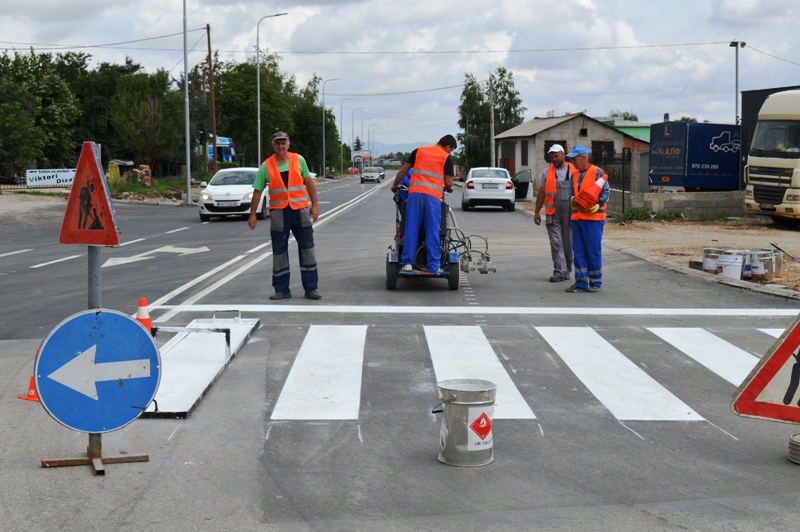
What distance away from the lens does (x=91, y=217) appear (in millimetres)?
5344

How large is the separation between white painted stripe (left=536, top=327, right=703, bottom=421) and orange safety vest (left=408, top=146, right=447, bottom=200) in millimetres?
2759

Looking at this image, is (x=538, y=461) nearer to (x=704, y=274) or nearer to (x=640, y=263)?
(x=704, y=274)

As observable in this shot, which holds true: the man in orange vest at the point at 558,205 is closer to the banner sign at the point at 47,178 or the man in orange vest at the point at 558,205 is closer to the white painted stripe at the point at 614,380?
the white painted stripe at the point at 614,380

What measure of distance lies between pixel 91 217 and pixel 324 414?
1944 millimetres

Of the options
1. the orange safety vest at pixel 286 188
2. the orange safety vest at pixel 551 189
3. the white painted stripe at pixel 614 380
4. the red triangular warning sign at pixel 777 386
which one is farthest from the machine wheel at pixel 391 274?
the red triangular warning sign at pixel 777 386

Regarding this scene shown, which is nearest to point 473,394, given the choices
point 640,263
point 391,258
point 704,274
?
point 391,258

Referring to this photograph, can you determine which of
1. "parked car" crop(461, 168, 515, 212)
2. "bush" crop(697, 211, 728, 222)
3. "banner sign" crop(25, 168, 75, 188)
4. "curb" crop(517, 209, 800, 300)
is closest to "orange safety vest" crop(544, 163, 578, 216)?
"curb" crop(517, 209, 800, 300)

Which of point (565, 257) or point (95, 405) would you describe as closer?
point (95, 405)

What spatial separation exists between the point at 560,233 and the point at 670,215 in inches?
598

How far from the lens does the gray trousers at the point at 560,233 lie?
13.4m

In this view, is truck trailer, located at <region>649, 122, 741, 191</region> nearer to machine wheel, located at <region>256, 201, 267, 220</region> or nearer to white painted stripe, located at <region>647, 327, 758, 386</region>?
machine wheel, located at <region>256, 201, 267, 220</region>

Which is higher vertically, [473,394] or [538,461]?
[473,394]

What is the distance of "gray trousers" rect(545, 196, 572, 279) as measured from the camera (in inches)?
528

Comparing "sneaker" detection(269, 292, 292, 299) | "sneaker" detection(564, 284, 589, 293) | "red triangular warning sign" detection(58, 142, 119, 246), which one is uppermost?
"red triangular warning sign" detection(58, 142, 119, 246)
